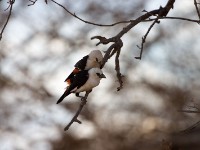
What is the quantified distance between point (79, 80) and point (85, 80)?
0.06 metres

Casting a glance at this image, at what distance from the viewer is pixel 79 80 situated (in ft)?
6.58

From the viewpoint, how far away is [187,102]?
5.20m

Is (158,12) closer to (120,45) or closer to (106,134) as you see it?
(120,45)

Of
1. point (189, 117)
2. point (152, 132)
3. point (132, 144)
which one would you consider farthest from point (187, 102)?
point (132, 144)

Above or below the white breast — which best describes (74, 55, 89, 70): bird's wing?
above

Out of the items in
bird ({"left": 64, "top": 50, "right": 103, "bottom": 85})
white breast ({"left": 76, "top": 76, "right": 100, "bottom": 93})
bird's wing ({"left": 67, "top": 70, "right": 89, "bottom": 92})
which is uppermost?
bird ({"left": 64, "top": 50, "right": 103, "bottom": 85})

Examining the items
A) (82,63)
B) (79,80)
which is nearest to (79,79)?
(79,80)

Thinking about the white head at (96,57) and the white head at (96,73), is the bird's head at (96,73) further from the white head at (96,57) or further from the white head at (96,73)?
the white head at (96,57)

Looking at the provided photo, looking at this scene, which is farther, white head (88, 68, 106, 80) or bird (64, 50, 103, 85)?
bird (64, 50, 103, 85)

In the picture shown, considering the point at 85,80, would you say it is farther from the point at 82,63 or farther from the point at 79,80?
the point at 82,63

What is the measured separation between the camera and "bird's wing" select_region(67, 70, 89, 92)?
6.42ft

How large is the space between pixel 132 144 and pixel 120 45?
13.8ft

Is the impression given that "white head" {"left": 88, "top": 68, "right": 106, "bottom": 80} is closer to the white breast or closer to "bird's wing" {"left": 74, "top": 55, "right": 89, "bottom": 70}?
the white breast

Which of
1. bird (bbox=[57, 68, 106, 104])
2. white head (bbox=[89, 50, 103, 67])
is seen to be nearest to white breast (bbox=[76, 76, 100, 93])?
bird (bbox=[57, 68, 106, 104])
